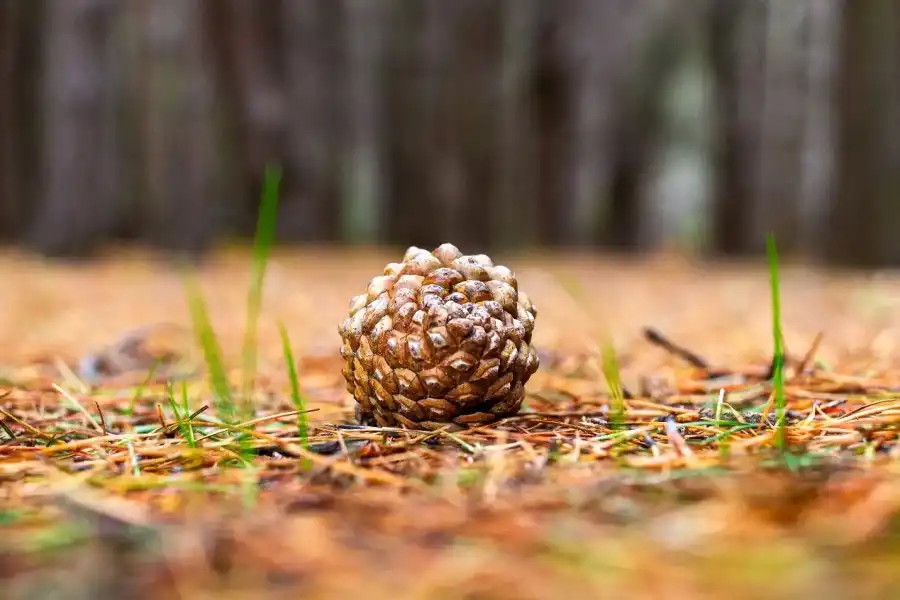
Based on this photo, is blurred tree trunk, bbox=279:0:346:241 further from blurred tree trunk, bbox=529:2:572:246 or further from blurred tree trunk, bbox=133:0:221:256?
blurred tree trunk, bbox=529:2:572:246

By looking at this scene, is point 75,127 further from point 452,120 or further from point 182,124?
point 452,120

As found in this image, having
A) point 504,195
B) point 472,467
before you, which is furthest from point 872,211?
point 472,467

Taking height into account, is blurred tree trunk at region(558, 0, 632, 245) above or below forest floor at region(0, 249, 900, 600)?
above

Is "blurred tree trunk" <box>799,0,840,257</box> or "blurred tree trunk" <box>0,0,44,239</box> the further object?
"blurred tree trunk" <box>0,0,44,239</box>

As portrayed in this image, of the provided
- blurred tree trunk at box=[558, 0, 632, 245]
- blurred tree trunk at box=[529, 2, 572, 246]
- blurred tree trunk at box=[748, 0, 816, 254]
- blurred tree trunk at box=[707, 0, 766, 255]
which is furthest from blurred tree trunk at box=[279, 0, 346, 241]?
blurred tree trunk at box=[748, 0, 816, 254]

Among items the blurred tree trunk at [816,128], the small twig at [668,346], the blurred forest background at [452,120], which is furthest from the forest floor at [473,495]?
the blurred tree trunk at [816,128]

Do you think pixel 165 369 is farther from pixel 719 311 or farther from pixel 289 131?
pixel 289 131

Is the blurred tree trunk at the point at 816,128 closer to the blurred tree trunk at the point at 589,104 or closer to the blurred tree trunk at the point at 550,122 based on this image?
the blurred tree trunk at the point at 589,104
